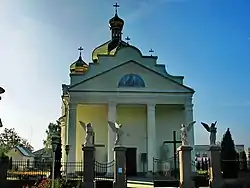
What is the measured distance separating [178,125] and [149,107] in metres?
3.77

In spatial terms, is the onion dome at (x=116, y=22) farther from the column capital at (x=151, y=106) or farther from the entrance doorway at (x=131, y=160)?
the entrance doorway at (x=131, y=160)

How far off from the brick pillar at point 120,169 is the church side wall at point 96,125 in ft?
34.3

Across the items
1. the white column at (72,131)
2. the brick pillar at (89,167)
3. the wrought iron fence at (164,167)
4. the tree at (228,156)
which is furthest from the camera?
the wrought iron fence at (164,167)

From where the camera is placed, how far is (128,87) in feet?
82.7

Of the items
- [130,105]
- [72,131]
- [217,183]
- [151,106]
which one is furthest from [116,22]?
[217,183]

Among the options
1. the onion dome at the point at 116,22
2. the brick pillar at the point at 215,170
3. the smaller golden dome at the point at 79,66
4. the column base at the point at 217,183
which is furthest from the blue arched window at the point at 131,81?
the column base at the point at 217,183

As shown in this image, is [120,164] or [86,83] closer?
[120,164]

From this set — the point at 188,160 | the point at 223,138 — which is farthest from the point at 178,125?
the point at 188,160

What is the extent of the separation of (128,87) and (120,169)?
10.2 m

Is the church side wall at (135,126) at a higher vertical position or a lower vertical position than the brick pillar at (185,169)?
higher

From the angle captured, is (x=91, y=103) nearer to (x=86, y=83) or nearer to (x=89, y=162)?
(x=86, y=83)

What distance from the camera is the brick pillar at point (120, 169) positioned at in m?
15.6

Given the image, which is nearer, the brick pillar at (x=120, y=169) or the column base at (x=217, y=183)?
the column base at (x=217, y=183)

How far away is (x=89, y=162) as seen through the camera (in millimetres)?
15562
